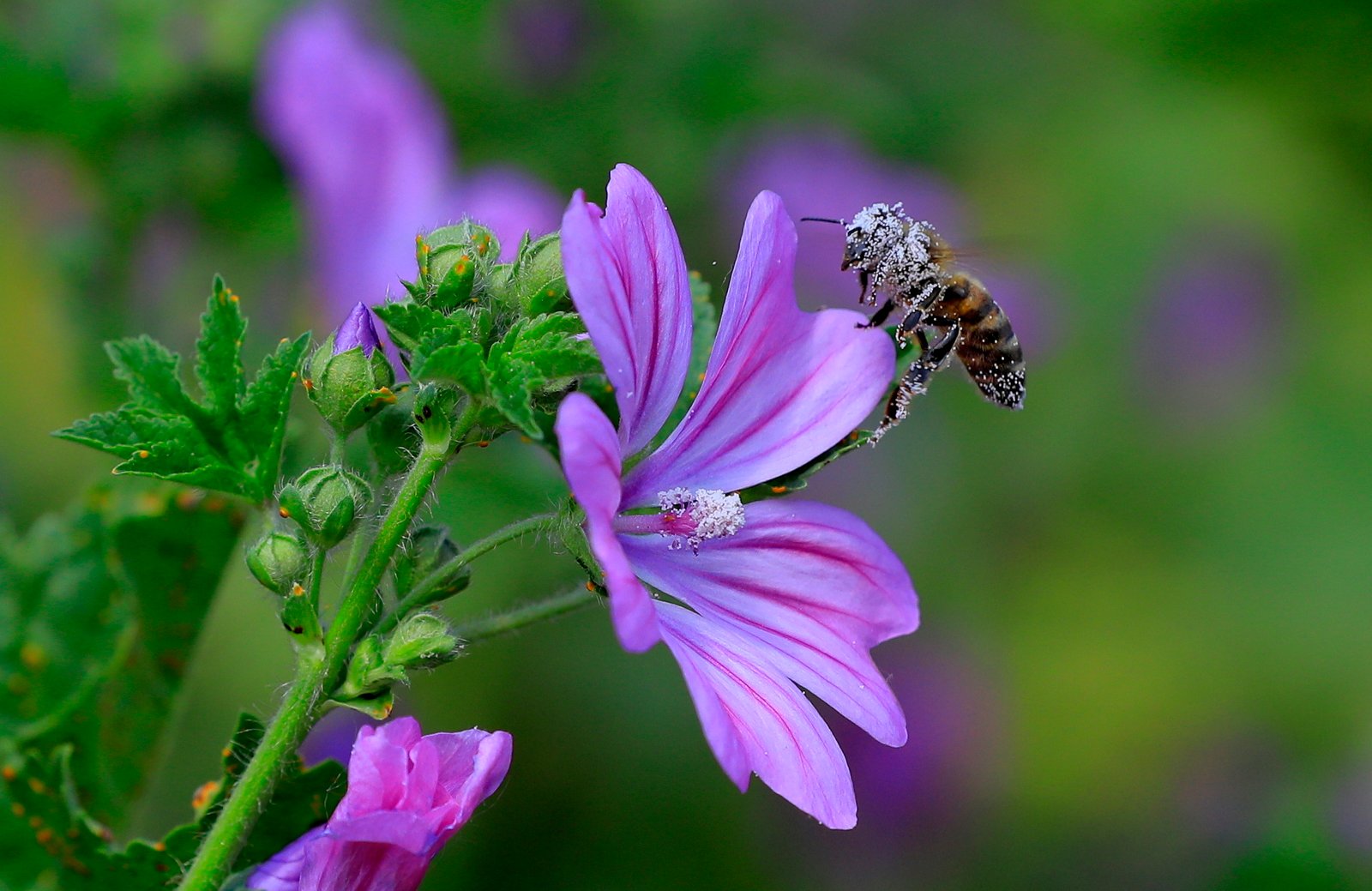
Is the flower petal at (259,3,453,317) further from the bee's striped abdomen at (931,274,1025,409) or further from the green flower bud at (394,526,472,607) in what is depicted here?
the green flower bud at (394,526,472,607)

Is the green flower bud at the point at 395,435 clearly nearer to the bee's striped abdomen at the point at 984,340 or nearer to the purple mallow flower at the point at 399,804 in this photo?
the purple mallow flower at the point at 399,804

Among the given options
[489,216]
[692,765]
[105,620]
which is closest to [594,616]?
[692,765]

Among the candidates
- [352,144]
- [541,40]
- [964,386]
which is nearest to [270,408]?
[352,144]

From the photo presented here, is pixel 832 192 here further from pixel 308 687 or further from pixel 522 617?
pixel 308 687

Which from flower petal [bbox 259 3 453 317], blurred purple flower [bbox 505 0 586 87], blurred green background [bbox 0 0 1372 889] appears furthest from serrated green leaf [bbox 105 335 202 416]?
blurred purple flower [bbox 505 0 586 87]

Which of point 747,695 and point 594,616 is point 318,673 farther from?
point 594,616

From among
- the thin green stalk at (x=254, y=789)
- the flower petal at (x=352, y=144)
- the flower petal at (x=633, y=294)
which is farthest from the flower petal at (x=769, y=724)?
the flower petal at (x=352, y=144)
